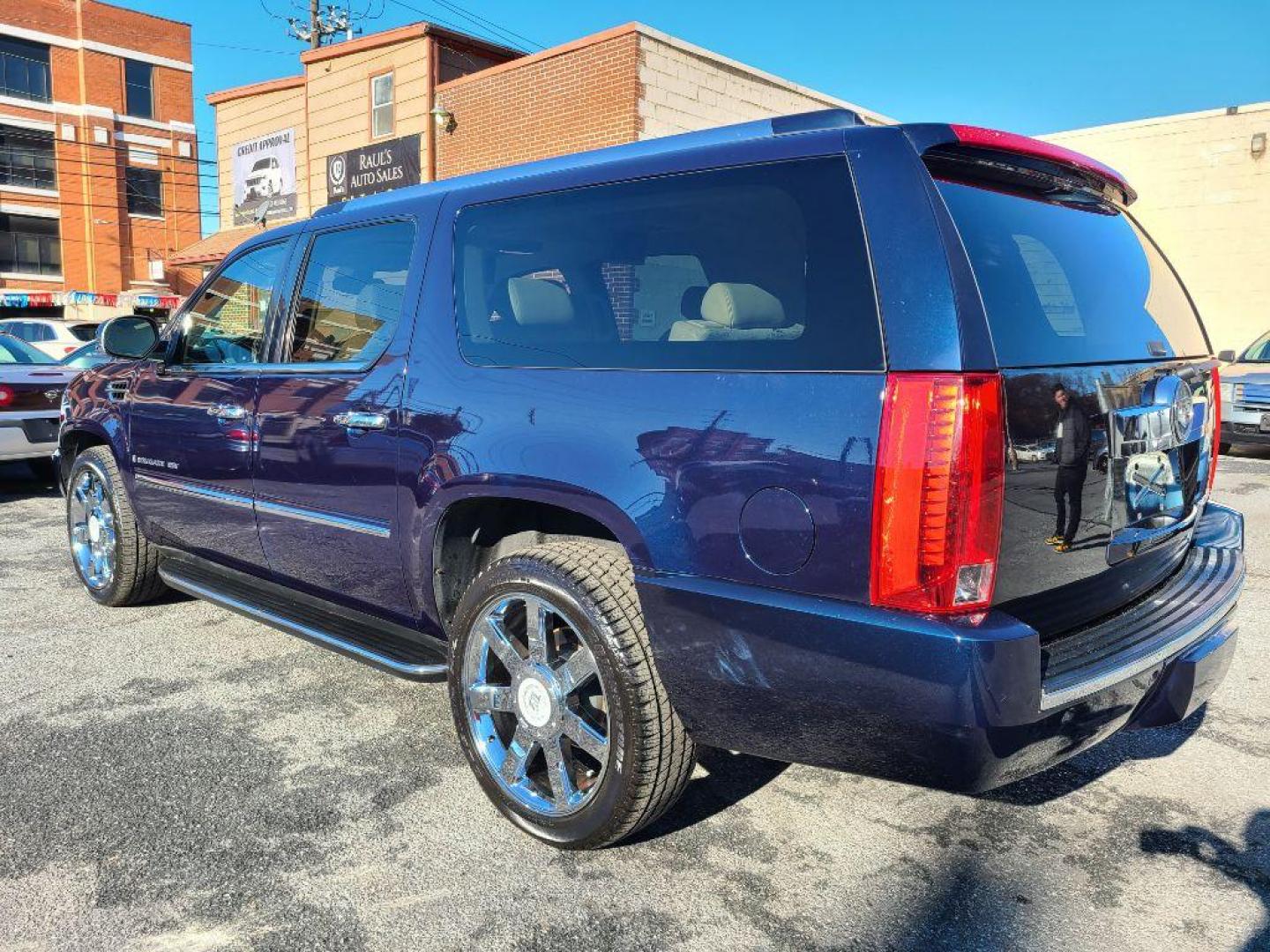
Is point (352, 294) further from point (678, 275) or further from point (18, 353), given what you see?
point (18, 353)

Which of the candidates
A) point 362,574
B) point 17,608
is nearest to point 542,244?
point 362,574

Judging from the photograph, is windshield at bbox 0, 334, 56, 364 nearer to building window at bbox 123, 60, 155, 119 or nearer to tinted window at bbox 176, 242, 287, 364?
tinted window at bbox 176, 242, 287, 364

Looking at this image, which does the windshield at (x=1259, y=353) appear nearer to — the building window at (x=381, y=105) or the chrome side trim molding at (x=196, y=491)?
the chrome side trim molding at (x=196, y=491)

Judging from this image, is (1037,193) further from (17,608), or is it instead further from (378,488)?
(17,608)

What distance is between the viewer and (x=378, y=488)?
3041 millimetres

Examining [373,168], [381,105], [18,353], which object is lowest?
[18,353]

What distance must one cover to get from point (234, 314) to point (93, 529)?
1.75 m

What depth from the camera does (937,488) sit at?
A: 76.0 inches

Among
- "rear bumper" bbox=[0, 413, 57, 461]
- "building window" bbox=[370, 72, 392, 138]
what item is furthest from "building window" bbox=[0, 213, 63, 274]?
"rear bumper" bbox=[0, 413, 57, 461]

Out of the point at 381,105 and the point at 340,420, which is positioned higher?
the point at 381,105

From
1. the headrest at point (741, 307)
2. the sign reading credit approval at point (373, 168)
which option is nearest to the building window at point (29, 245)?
the sign reading credit approval at point (373, 168)

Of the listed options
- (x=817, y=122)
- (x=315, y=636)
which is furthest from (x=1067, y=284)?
(x=315, y=636)

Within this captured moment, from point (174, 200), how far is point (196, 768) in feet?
147

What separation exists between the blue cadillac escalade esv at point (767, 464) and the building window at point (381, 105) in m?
14.5
